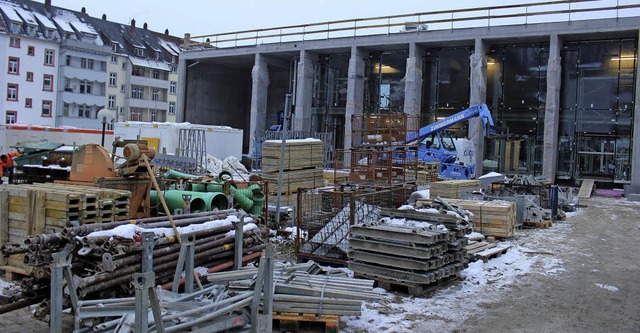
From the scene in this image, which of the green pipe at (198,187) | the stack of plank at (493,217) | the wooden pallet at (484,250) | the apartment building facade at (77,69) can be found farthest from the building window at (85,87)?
the wooden pallet at (484,250)

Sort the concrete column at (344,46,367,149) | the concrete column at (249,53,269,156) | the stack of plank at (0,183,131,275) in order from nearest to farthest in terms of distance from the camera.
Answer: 1. the stack of plank at (0,183,131,275)
2. the concrete column at (344,46,367,149)
3. the concrete column at (249,53,269,156)

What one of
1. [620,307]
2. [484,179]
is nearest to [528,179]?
[484,179]

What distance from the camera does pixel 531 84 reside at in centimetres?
3516

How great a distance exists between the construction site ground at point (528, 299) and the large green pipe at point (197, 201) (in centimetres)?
475

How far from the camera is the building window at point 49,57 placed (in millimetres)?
57156

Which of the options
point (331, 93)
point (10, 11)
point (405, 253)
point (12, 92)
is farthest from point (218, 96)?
point (405, 253)

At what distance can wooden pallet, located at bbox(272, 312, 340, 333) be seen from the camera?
24.3ft

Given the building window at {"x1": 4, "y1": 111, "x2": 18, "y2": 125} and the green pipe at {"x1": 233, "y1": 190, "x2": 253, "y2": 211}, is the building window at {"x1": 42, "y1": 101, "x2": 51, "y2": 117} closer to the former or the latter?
the building window at {"x1": 4, "y1": 111, "x2": 18, "y2": 125}

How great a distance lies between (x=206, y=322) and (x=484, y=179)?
17.0 meters

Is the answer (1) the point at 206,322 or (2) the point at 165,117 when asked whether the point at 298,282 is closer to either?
(1) the point at 206,322

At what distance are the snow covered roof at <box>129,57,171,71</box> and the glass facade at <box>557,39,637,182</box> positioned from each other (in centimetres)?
4971

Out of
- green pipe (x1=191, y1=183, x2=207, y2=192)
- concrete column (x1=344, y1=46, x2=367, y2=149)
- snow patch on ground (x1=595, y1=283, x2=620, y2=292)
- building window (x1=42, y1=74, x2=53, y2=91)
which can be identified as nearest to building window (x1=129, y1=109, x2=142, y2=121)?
building window (x1=42, y1=74, x2=53, y2=91)

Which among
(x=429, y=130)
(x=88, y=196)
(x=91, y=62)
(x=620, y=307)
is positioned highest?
(x=91, y=62)

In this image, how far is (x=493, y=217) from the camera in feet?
52.0
